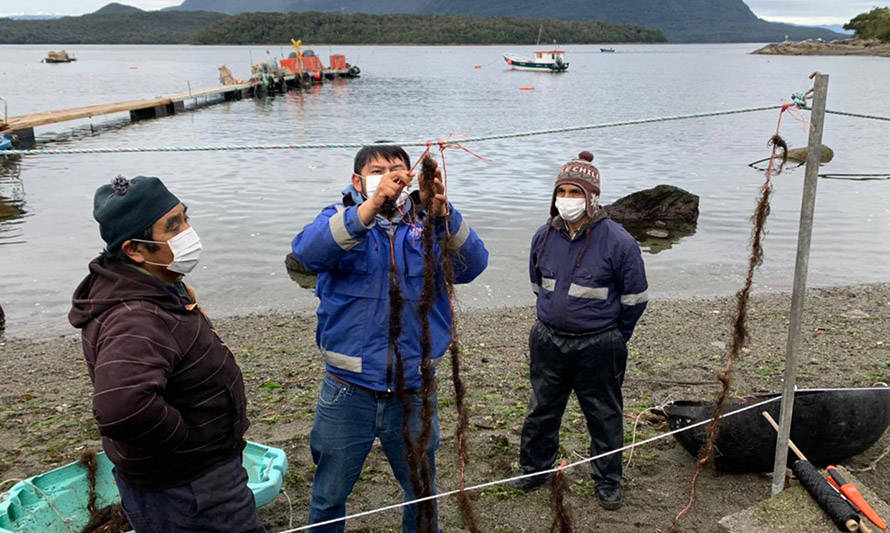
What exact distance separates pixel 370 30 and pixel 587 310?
179 metres

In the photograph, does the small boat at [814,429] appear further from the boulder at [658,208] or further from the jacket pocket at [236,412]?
the boulder at [658,208]

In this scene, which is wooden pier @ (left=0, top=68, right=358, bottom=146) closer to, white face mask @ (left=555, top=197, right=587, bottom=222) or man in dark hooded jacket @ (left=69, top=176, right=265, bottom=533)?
white face mask @ (left=555, top=197, right=587, bottom=222)

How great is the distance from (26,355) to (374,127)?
30.4 meters

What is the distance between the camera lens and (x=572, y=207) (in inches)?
173

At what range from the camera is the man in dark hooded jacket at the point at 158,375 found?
2.48 metres

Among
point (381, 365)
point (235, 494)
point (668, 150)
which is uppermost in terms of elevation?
point (381, 365)

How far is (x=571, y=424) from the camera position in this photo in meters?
5.90

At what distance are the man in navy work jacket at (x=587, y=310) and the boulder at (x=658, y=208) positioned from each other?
1343 cm

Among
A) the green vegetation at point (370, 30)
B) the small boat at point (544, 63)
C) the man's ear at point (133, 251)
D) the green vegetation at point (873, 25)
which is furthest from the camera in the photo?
the green vegetation at point (370, 30)

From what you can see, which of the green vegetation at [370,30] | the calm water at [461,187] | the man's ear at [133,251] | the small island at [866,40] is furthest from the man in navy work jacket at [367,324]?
the green vegetation at [370,30]

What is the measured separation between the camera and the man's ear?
2.69 metres

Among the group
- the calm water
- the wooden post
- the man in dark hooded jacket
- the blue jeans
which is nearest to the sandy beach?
the wooden post

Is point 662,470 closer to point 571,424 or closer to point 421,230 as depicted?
point 571,424

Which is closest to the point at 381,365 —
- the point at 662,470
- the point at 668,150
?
the point at 662,470
